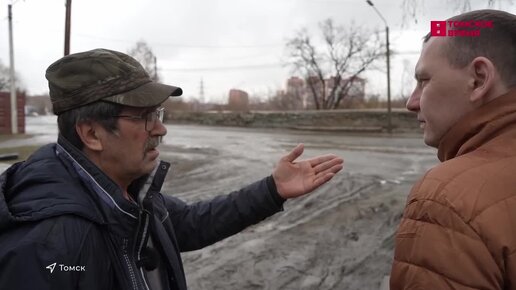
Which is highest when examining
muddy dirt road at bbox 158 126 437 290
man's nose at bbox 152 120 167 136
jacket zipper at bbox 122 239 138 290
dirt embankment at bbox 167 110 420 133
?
dirt embankment at bbox 167 110 420 133

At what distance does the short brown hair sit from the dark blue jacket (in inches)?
49.1

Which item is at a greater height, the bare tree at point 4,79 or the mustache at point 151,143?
the bare tree at point 4,79

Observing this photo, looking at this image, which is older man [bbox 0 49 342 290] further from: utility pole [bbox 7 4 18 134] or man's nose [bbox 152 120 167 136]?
utility pole [bbox 7 4 18 134]

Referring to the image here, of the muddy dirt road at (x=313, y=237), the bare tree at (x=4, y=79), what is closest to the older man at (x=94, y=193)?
the muddy dirt road at (x=313, y=237)

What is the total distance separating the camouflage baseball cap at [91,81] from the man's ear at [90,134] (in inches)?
3.5

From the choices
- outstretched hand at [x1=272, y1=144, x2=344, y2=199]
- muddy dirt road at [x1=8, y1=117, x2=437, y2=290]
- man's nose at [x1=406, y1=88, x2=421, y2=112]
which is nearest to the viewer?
man's nose at [x1=406, y1=88, x2=421, y2=112]

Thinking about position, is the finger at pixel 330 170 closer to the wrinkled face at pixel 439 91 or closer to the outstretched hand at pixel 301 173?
the outstretched hand at pixel 301 173

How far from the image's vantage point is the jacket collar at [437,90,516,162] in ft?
4.08

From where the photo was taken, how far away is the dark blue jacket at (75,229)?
1315 mm

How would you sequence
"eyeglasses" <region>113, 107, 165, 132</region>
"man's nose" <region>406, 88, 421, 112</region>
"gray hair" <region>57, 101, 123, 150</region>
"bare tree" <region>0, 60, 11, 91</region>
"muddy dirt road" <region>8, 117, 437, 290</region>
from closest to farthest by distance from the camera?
"man's nose" <region>406, 88, 421, 112</region> → "gray hair" <region>57, 101, 123, 150</region> → "eyeglasses" <region>113, 107, 165, 132</region> → "muddy dirt road" <region>8, 117, 437, 290</region> → "bare tree" <region>0, 60, 11, 91</region>

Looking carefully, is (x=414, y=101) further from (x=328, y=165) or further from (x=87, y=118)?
(x=87, y=118)

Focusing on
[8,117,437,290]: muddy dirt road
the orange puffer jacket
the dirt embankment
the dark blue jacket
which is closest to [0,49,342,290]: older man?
the dark blue jacket

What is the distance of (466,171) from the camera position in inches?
45.9

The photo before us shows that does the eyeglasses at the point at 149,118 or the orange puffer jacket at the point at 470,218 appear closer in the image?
the orange puffer jacket at the point at 470,218
